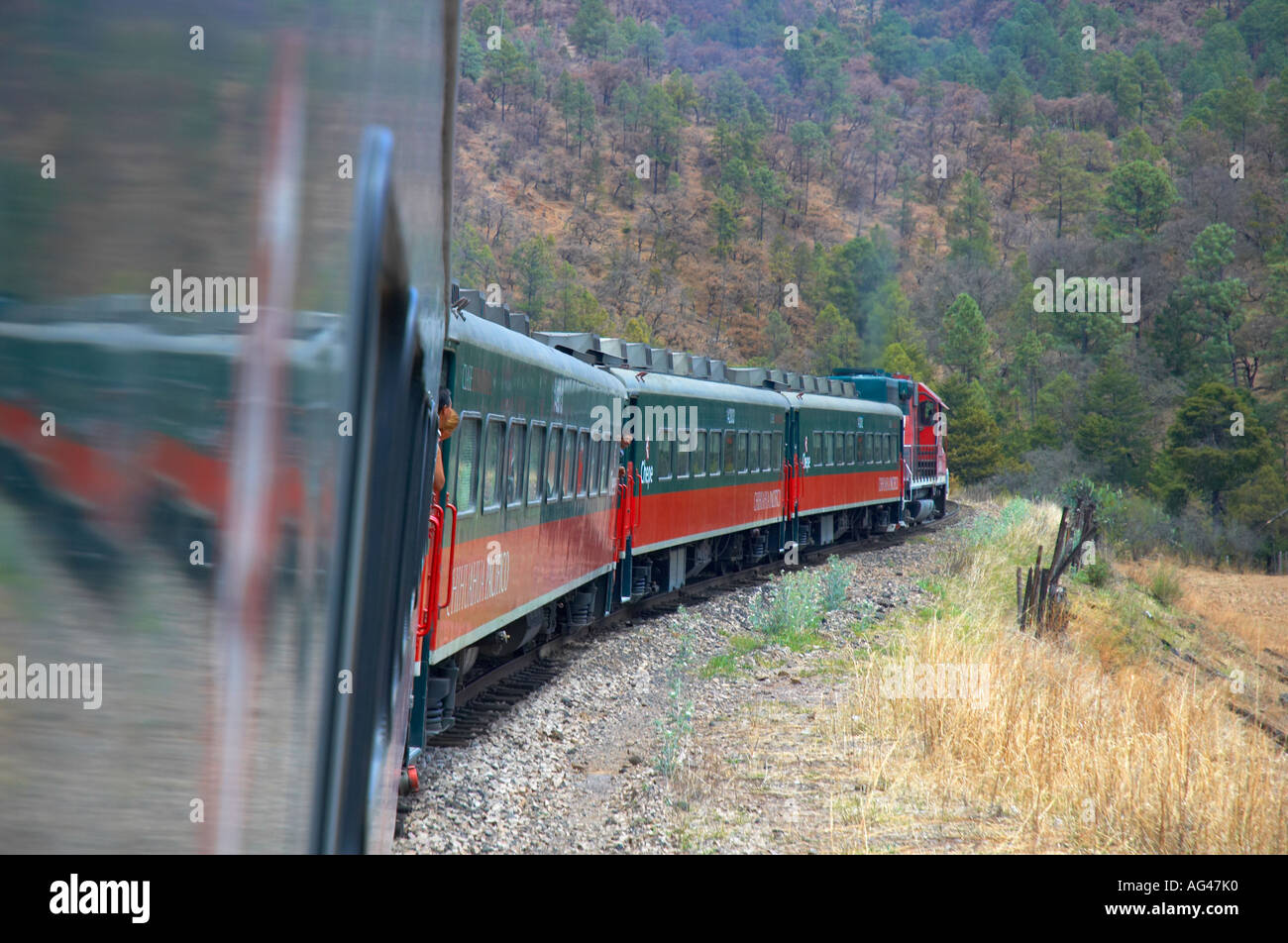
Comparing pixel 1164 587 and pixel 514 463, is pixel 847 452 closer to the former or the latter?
pixel 1164 587

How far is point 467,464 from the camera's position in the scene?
297 inches

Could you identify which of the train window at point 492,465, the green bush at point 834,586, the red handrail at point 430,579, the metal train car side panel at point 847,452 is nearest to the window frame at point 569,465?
the train window at point 492,465

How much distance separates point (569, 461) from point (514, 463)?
2.27 m

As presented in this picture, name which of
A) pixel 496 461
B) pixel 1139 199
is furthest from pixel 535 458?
pixel 1139 199

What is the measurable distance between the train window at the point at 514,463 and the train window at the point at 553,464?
97 centimetres

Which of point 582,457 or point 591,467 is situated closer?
point 582,457

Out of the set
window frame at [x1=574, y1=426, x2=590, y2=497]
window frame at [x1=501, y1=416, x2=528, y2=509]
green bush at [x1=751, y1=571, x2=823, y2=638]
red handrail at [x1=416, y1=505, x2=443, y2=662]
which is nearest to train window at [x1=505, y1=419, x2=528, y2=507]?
window frame at [x1=501, y1=416, x2=528, y2=509]

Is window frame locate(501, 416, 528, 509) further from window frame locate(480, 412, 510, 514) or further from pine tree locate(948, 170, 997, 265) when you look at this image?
pine tree locate(948, 170, 997, 265)

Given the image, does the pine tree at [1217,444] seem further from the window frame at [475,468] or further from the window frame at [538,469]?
the window frame at [475,468]

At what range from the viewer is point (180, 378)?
1087 millimetres

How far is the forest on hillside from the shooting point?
176ft

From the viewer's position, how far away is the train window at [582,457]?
1175 cm

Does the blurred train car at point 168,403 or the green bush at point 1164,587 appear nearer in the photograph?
the blurred train car at point 168,403
